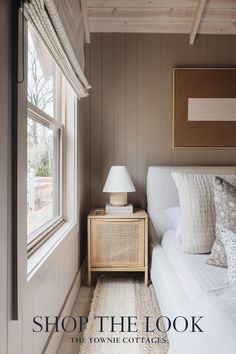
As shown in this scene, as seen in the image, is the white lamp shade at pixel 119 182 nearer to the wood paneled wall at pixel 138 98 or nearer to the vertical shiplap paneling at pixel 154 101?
the wood paneled wall at pixel 138 98

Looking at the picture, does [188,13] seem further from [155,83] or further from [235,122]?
[235,122]

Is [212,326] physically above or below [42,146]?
below

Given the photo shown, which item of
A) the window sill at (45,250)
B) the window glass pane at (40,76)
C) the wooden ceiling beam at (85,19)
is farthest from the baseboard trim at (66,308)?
the wooden ceiling beam at (85,19)

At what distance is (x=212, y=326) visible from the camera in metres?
1.02

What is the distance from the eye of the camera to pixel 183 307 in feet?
4.53

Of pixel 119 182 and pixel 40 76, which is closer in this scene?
pixel 40 76

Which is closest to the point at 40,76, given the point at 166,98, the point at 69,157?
the point at 69,157

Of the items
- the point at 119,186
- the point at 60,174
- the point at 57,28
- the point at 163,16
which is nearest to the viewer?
the point at 57,28

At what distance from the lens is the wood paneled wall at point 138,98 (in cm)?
282

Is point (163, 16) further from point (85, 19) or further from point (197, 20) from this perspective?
point (85, 19)

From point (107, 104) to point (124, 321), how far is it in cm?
197

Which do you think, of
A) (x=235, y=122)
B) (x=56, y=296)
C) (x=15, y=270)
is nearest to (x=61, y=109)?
(x=56, y=296)

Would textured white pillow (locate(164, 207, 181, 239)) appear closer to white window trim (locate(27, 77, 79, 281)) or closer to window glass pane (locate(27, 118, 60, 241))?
white window trim (locate(27, 77, 79, 281))

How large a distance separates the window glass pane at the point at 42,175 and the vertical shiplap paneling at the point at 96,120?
2.46ft
